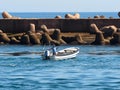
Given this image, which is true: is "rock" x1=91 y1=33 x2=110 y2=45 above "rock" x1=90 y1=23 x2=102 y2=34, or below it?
below

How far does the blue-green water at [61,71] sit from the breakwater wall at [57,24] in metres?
12.1

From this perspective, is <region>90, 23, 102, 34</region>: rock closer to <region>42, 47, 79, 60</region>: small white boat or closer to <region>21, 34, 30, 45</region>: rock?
<region>21, 34, 30, 45</region>: rock

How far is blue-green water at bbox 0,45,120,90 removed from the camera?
34.3 metres

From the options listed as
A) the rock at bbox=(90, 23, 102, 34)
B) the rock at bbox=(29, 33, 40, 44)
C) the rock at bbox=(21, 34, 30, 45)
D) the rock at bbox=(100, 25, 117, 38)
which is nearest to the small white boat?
the rock at bbox=(29, 33, 40, 44)

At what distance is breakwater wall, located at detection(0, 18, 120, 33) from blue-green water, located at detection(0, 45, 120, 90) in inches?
478

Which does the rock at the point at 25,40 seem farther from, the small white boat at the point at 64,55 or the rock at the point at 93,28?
the small white boat at the point at 64,55

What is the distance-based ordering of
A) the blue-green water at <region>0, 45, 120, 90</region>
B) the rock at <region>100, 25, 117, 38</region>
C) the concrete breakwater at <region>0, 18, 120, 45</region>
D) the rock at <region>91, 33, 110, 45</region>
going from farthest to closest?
the concrete breakwater at <region>0, 18, 120, 45</region> → the rock at <region>100, 25, 117, 38</region> → the rock at <region>91, 33, 110, 45</region> → the blue-green water at <region>0, 45, 120, 90</region>

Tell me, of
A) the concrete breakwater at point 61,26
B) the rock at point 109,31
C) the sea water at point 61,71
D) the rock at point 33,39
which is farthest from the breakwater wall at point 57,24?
the sea water at point 61,71

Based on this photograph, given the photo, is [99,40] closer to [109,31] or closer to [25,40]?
[109,31]

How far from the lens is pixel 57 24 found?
75375 mm

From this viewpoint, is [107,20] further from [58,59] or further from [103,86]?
[103,86]

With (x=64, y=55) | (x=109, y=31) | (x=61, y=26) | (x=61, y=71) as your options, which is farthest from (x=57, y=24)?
(x=61, y=71)

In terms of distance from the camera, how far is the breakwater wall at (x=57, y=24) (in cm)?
7431

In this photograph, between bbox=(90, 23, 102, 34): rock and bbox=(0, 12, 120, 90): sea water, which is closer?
bbox=(0, 12, 120, 90): sea water
